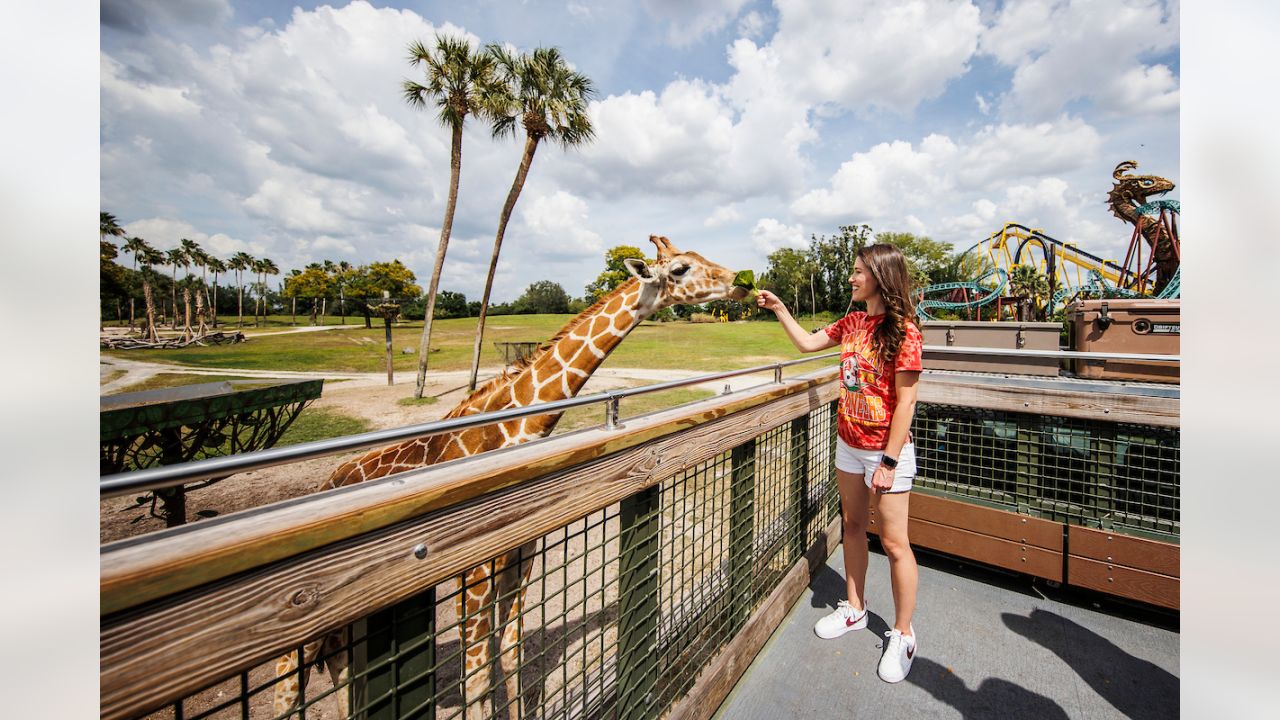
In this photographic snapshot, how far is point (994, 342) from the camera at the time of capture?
14.2ft

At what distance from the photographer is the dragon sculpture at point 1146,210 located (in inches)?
405

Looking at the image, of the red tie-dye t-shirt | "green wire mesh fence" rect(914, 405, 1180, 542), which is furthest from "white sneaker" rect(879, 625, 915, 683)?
"green wire mesh fence" rect(914, 405, 1180, 542)

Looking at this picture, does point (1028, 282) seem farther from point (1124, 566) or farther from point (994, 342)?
point (1124, 566)

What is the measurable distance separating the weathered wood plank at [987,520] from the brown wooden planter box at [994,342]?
1127 mm

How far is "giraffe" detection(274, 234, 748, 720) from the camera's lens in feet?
7.05

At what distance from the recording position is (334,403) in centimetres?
1115

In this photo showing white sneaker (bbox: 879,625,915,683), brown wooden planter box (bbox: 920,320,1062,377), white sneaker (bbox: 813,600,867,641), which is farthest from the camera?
brown wooden planter box (bbox: 920,320,1062,377)

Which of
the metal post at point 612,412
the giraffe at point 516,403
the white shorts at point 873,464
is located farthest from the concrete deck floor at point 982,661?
the metal post at point 612,412

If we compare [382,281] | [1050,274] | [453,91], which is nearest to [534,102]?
[453,91]

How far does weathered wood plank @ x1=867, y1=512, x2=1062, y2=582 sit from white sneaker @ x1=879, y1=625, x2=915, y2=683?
0.60m

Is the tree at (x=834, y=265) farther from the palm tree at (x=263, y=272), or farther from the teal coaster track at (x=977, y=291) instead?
the palm tree at (x=263, y=272)

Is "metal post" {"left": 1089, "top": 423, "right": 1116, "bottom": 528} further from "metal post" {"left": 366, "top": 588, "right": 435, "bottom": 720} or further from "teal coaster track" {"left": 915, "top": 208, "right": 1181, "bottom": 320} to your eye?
"teal coaster track" {"left": 915, "top": 208, "right": 1181, "bottom": 320}

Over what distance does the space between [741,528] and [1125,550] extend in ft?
6.52
